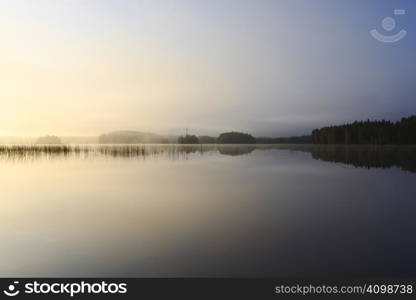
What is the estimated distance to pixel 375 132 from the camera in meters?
107

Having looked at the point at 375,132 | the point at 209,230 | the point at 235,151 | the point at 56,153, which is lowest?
the point at 209,230

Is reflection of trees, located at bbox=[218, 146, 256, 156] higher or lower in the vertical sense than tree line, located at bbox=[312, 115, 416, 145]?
lower

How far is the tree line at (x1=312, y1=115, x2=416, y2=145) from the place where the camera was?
332 ft

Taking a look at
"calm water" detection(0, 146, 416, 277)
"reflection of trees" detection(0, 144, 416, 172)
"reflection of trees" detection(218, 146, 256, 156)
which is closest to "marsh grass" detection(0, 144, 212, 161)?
"reflection of trees" detection(0, 144, 416, 172)

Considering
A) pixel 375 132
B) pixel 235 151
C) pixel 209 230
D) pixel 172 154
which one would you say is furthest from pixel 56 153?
pixel 375 132

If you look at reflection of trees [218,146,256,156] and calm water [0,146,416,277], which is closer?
calm water [0,146,416,277]

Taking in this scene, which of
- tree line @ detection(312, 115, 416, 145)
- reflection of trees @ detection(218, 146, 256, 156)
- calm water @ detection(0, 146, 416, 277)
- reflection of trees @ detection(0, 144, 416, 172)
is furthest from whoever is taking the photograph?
tree line @ detection(312, 115, 416, 145)

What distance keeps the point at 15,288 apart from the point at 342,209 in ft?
35.8

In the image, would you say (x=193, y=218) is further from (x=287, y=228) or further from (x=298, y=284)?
(x=298, y=284)

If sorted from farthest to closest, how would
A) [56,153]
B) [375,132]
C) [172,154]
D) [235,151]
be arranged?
[375,132] → [235,151] → [172,154] → [56,153]

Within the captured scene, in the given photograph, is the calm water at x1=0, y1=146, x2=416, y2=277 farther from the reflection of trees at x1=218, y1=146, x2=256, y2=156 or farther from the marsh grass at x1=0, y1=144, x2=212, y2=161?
the reflection of trees at x1=218, y1=146, x2=256, y2=156

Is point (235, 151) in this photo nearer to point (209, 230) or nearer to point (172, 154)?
point (172, 154)

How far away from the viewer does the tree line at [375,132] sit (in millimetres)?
101188

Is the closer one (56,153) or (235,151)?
(56,153)
